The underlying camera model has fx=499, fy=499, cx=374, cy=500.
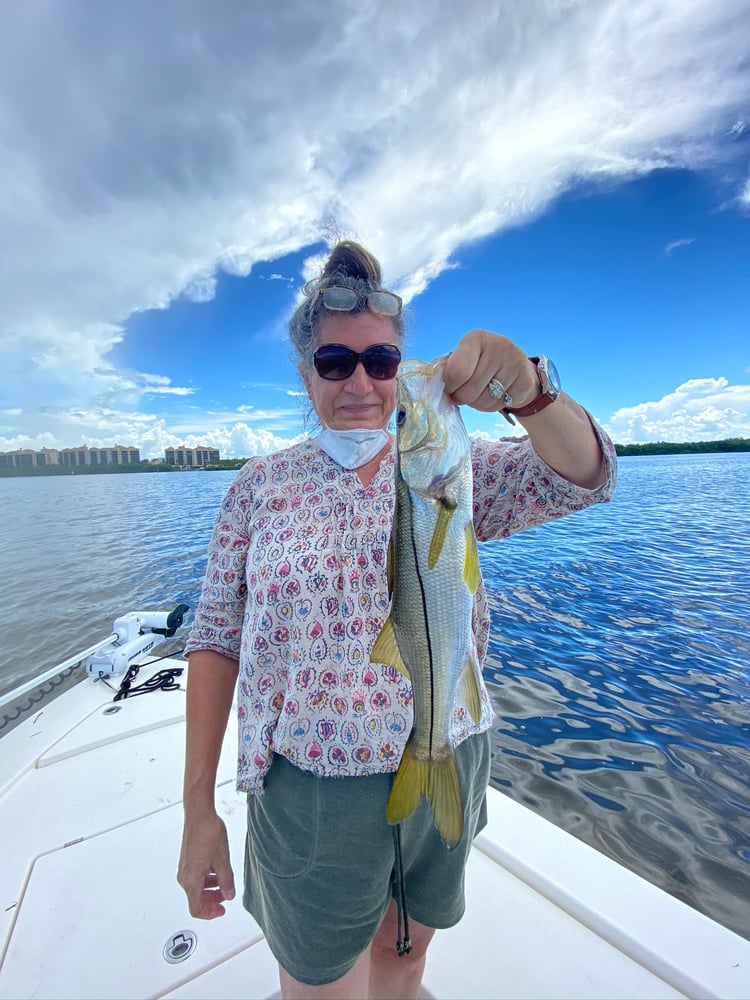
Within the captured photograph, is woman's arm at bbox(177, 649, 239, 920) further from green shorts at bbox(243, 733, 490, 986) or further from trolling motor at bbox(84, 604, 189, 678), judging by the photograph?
trolling motor at bbox(84, 604, 189, 678)

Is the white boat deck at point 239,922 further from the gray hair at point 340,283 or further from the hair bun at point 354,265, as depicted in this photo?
the hair bun at point 354,265

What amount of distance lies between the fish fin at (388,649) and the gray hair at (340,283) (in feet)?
3.80

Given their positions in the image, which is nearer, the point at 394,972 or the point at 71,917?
the point at 394,972

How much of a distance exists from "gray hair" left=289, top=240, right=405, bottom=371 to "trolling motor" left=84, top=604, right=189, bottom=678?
15.5 ft

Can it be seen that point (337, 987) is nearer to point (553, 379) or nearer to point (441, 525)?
point (441, 525)

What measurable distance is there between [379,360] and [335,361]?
17cm

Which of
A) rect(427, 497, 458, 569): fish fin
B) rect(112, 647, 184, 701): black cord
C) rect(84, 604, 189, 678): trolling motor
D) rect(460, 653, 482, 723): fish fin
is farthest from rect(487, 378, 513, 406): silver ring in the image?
rect(84, 604, 189, 678): trolling motor

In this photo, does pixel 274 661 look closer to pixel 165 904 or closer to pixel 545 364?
pixel 545 364

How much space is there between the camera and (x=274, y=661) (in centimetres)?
171

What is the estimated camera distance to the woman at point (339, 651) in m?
1.59

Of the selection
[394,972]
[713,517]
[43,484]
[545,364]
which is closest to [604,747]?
[394,972]

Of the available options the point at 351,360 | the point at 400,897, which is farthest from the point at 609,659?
the point at 351,360

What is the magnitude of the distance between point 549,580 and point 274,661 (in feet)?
35.6

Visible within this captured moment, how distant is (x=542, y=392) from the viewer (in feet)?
5.33
